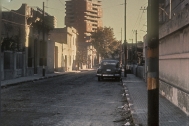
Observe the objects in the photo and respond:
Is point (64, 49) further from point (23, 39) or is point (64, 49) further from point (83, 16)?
point (83, 16)

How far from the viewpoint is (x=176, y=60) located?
12555mm

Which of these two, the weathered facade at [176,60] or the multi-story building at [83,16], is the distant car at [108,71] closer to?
the weathered facade at [176,60]

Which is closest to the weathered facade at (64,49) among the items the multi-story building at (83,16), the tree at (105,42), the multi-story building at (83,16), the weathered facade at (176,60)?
the tree at (105,42)

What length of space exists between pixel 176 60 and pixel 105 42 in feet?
316

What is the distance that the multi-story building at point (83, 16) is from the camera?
557ft

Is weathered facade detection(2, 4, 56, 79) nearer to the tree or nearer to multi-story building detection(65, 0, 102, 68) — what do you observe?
the tree

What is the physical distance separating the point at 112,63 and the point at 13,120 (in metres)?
22.7

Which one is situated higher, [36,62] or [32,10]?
[32,10]

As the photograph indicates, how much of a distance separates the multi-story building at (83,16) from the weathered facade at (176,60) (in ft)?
466

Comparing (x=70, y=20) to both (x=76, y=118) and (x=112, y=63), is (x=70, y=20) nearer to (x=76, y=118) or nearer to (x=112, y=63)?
(x=112, y=63)

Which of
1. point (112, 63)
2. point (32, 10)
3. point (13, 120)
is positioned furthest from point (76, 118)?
point (32, 10)

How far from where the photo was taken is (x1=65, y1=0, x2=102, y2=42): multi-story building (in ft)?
557

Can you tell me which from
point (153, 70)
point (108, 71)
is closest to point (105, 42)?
point (108, 71)

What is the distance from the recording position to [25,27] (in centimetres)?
3828
